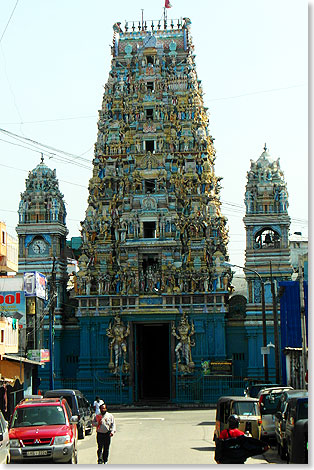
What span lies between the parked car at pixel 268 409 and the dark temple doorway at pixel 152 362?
108 feet

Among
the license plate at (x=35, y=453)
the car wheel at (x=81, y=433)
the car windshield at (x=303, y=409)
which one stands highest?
the car windshield at (x=303, y=409)

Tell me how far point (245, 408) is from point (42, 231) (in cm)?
4414

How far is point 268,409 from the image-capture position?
1272 inches

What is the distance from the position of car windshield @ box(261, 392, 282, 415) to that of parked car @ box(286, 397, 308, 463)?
591 centimetres

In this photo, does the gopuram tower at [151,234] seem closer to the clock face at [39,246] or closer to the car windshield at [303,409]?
the clock face at [39,246]

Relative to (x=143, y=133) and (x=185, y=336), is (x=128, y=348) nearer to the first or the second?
(x=185, y=336)

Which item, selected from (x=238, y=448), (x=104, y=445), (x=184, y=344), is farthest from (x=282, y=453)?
(x=184, y=344)

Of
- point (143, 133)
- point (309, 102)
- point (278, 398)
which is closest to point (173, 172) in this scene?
point (143, 133)

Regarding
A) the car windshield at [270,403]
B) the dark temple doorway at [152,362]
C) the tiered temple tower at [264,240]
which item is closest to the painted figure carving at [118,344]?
the dark temple doorway at [152,362]

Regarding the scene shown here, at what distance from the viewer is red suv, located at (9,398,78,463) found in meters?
23.7

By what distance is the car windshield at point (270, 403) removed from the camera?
1270 inches

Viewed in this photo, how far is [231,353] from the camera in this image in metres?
67.1

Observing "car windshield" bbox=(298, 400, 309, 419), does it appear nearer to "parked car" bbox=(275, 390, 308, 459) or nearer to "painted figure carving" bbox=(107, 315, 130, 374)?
"parked car" bbox=(275, 390, 308, 459)

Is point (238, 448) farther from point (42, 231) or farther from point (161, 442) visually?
point (42, 231)
